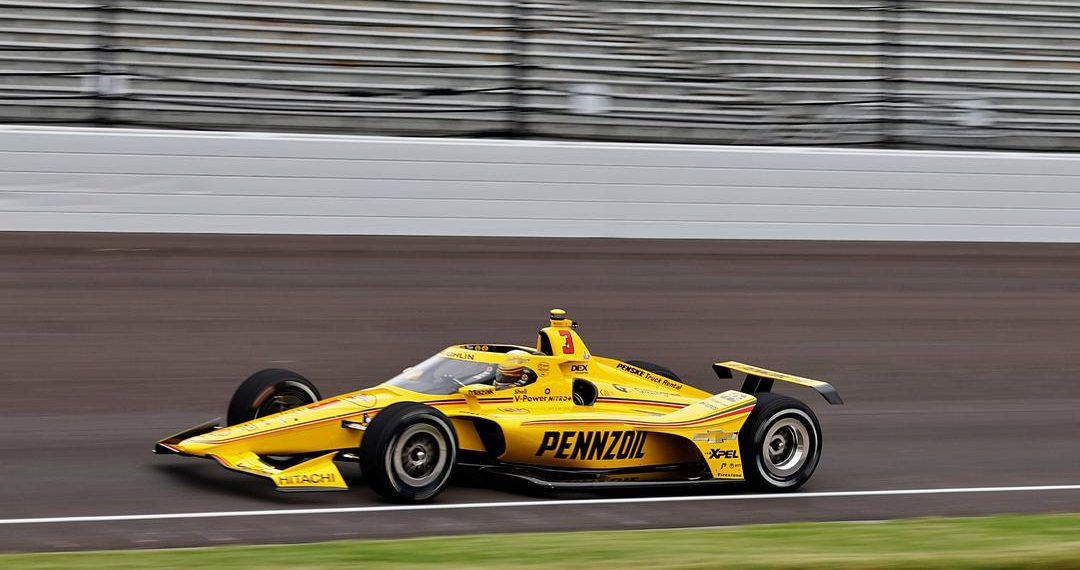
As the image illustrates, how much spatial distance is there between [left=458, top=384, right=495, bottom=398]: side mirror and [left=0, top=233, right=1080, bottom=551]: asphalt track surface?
575 mm

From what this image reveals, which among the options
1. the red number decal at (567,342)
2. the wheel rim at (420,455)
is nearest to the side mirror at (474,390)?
the wheel rim at (420,455)

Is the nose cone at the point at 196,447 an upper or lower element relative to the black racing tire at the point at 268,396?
lower

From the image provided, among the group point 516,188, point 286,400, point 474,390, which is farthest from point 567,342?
point 516,188

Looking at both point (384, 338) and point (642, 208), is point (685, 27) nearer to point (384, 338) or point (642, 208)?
point (642, 208)

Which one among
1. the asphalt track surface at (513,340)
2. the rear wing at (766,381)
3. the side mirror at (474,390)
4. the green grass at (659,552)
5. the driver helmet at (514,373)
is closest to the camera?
the green grass at (659,552)

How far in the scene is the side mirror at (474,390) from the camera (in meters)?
8.34

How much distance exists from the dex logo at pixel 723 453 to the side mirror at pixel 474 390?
143 cm

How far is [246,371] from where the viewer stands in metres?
11.2

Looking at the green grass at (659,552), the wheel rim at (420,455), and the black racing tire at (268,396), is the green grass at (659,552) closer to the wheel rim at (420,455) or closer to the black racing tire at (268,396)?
the wheel rim at (420,455)

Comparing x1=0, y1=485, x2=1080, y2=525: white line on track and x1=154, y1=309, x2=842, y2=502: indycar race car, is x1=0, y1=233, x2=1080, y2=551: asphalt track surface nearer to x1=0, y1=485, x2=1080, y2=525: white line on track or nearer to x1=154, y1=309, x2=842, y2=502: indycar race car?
x1=0, y1=485, x2=1080, y2=525: white line on track

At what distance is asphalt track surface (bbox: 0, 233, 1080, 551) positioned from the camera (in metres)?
7.98

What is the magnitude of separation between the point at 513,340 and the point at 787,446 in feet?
13.1

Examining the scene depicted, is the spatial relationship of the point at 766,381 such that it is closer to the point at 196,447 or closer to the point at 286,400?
the point at 286,400

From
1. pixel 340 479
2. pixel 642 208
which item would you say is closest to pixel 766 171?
pixel 642 208
